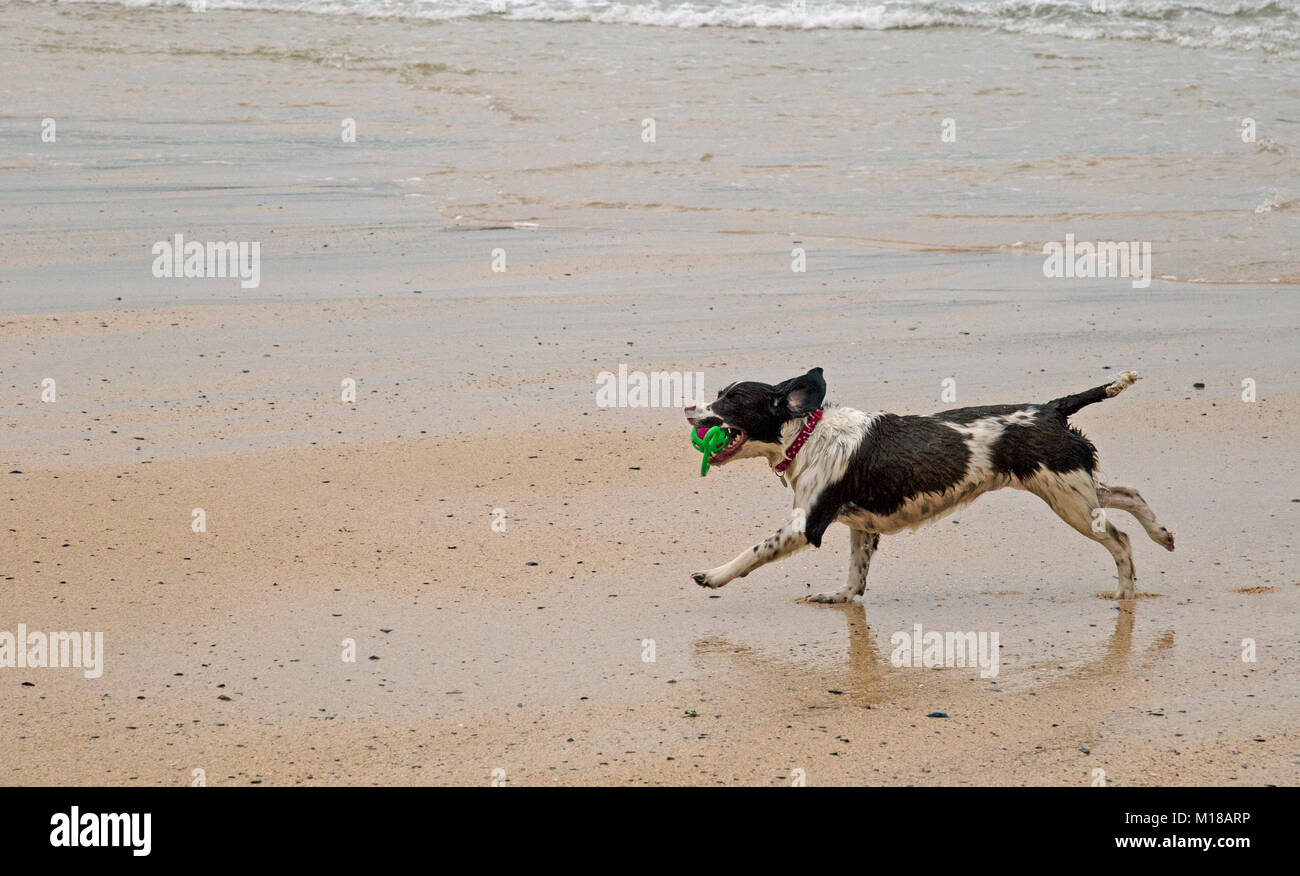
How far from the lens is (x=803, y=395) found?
5.80 m

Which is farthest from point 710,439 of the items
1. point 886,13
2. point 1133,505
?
point 886,13

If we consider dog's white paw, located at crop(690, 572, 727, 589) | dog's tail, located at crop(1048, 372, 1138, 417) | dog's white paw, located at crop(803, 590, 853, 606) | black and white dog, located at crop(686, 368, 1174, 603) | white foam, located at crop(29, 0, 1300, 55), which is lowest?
dog's white paw, located at crop(803, 590, 853, 606)

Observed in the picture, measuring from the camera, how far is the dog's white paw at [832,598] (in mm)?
5934

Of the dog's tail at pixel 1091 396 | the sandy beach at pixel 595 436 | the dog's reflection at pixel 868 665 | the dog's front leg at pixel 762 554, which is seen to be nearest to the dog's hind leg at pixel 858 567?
the sandy beach at pixel 595 436

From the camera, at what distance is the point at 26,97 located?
690 inches

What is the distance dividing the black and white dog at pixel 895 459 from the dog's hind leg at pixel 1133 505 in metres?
0.21

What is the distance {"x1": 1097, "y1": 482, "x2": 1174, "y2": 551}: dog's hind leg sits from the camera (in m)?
6.06

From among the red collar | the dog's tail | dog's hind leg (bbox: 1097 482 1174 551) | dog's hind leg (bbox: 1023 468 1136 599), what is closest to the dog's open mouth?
the red collar

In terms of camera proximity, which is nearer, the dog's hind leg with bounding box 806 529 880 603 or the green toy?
the green toy

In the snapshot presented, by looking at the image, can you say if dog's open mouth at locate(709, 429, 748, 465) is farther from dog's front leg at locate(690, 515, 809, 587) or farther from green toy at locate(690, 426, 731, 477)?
dog's front leg at locate(690, 515, 809, 587)

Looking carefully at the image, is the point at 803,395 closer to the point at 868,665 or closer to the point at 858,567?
the point at 858,567

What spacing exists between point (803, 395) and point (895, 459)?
437 millimetres

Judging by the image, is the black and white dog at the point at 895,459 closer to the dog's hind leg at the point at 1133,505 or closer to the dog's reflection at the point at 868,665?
the dog's hind leg at the point at 1133,505

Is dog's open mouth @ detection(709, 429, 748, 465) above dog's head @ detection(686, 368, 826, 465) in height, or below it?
below
